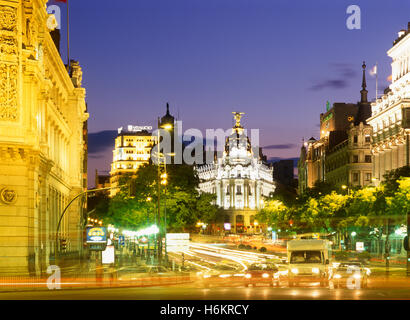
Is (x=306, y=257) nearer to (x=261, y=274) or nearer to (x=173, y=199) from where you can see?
(x=261, y=274)

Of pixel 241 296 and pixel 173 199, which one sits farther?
pixel 173 199

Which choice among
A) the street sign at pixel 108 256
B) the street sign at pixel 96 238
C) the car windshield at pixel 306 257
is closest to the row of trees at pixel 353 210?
the street sign at pixel 108 256

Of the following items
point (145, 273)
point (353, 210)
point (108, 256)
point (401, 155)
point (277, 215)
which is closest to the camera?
point (145, 273)

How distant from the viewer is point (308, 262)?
42.8 meters

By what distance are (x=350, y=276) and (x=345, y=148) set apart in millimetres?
120764

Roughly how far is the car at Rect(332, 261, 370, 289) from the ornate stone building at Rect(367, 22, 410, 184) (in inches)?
2554

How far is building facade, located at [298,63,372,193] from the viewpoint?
157m

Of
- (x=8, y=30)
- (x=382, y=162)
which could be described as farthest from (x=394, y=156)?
(x=8, y=30)

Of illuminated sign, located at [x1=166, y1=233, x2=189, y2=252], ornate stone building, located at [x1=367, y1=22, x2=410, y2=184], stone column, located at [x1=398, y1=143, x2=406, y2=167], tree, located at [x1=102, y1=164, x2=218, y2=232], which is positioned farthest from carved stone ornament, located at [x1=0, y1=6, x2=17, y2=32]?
stone column, located at [x1=398, y1=143, x2=406, y2=167]

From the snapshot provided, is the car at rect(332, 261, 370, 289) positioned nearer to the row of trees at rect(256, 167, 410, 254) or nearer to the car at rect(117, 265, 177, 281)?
the car at rect(117, 265, 177, 281)

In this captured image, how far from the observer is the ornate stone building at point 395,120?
370 feet

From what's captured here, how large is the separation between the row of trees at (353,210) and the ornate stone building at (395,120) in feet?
28.1
